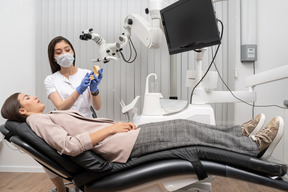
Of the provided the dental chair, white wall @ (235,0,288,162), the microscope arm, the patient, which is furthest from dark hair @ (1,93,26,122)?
white wall @ (235,0,288,162)

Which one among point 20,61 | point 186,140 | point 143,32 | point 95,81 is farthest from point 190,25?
point 20,61

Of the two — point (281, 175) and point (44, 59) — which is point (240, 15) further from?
point (44, 59)

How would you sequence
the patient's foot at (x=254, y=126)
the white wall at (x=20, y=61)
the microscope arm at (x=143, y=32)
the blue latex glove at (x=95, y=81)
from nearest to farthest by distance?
1. the patient's foot at (x=254, y=126)
2. the blue latex glove at (x=95, y=81)
3. the microscope arm at (x=143, y=32)
4. the white wall at (x=20, y=61)

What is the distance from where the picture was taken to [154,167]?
96cm

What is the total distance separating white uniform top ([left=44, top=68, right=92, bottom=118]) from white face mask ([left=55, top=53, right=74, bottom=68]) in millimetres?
119

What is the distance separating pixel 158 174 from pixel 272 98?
1745 mm

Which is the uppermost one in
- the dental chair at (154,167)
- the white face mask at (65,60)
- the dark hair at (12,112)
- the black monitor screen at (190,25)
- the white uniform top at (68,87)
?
the black monitor screen at (190,25)

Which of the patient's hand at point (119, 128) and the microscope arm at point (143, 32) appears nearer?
the patient's hand at point (119, 128)

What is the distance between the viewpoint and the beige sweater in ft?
3.17

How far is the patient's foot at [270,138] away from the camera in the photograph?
40.6 inches

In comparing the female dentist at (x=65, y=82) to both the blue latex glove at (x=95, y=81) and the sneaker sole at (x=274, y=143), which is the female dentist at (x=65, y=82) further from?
the sneaker sole at (x=274, y=143)

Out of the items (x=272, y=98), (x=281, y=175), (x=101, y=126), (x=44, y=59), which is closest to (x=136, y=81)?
(x=44, y=59)

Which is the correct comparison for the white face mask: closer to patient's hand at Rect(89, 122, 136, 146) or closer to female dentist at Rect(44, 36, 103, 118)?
female dentist at Rect(44, 36, 103, 118)

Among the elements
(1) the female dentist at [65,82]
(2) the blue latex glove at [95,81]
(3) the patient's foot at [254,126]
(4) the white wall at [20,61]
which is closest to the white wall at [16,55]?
(4) the white wall at [20,61]
